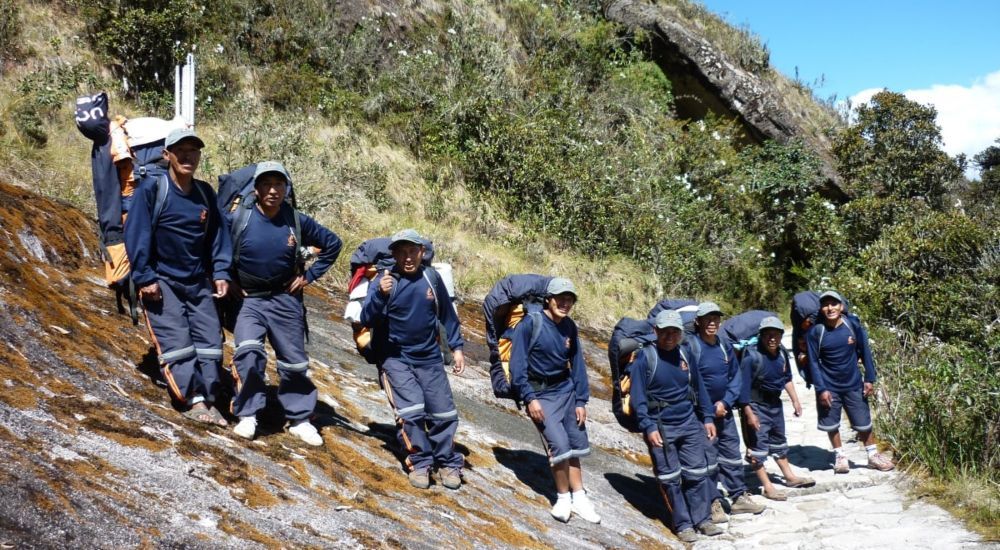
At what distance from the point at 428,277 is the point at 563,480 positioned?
75.4 inches

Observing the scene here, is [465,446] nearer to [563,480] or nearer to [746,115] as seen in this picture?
[563,480]

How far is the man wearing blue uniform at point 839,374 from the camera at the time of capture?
29.6ft

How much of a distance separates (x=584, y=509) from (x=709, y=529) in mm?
1379

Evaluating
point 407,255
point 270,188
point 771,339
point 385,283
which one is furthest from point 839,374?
point 270,188

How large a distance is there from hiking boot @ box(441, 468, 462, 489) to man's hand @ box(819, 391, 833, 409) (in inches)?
190

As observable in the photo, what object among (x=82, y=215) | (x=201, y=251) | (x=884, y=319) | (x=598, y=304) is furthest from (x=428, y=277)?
(x=884, y=319)

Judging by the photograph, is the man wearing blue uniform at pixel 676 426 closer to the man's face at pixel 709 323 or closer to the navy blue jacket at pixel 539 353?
the man's face at pixel 709 323

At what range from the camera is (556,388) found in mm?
6715

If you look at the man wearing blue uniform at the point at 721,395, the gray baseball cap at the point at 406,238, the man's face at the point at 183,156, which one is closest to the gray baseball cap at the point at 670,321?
the man wearing blue uniform at the point at 721,395

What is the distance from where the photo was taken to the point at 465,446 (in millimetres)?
7152

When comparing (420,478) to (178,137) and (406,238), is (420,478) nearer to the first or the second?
(406,238)

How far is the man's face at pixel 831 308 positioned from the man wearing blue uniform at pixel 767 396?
0.77m

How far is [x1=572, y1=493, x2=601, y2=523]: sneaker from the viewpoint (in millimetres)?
6520

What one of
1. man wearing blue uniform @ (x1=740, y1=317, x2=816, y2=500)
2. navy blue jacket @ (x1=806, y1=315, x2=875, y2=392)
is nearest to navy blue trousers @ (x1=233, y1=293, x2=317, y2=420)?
man wearing blue uniform @ (x1=740, y1=317, x2=816, y2=500)
